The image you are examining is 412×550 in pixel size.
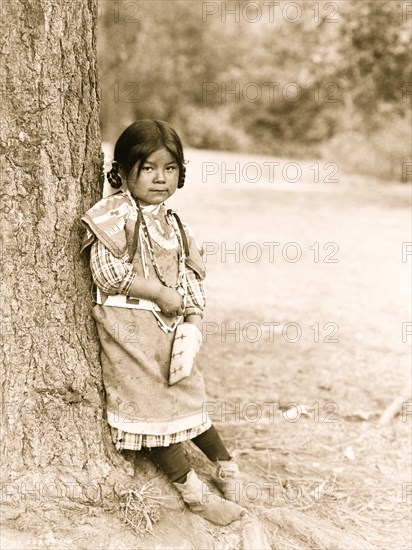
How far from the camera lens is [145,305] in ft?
8.84

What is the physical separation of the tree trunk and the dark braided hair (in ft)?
0.32

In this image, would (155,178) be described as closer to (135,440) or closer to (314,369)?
(135,440)

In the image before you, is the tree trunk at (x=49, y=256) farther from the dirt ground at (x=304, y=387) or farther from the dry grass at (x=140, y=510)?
the dirt ground at (x=304, y=387)

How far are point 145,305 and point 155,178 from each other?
496 millimetres

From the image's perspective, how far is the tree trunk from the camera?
241 centimetres

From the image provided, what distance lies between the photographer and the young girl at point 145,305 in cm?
261

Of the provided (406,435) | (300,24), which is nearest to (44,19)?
(406,435)

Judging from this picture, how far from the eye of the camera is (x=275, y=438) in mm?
3859

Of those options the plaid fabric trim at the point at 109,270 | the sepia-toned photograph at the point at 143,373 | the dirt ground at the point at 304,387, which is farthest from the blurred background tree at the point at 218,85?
the plaid fabric trim at the point at 109,270

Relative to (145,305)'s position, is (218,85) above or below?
above

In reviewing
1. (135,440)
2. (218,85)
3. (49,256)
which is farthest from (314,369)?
(218,85)

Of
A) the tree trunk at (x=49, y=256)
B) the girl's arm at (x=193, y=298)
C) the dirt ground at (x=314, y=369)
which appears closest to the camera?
the tree trunk at (x=49, y=256)

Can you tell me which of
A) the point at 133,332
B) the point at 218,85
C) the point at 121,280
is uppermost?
the point at 218,85

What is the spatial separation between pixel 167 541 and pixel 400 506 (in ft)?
4.23
